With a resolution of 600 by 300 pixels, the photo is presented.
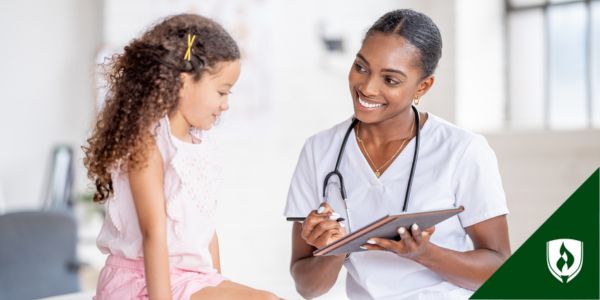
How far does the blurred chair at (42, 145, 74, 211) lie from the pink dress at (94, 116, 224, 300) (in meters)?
2.59

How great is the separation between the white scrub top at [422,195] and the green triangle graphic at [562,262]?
373mm

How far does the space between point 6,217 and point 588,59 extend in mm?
2672

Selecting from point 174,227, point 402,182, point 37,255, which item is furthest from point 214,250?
point 37,255

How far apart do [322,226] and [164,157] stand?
32 centimetres

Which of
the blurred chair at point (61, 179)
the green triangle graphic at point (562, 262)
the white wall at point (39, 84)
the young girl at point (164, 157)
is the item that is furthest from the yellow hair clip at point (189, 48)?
the white wall at point (39, 84)

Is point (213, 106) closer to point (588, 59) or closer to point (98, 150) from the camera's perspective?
point (98, 150)

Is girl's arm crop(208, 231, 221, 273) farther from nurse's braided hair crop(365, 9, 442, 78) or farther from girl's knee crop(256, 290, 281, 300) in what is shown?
nurse's braided hair crop(365, 9, 442, 78)

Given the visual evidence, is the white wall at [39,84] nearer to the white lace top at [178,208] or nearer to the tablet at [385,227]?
the white lace top at [178,208]

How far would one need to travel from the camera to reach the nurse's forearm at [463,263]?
1.47 metres

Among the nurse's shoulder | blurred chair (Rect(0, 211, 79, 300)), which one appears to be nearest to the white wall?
blurred chair (Rect(0, 211, 79, 300))

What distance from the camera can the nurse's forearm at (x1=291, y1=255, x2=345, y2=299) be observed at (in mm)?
1632

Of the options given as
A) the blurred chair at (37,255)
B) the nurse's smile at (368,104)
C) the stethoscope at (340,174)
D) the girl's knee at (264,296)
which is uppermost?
the nurse's smile at (368,104)

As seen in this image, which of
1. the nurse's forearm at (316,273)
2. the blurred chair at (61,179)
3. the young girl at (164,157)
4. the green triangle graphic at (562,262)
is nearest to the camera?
the green triangle graphic at (562,262)

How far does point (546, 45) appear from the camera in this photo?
377 cm
